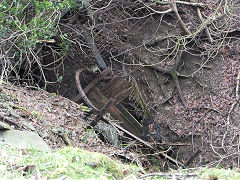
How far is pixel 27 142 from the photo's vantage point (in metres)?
5.14

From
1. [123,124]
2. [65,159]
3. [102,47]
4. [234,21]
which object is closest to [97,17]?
[102,47]

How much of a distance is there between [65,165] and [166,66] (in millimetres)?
9162

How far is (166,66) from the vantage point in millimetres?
12062

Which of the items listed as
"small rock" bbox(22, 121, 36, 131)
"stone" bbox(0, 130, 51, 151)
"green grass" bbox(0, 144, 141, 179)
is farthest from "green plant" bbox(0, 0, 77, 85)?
"green grass" bbox(0, 144, 141, 179)

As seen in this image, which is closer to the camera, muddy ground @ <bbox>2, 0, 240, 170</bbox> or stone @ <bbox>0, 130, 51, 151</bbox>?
stone @ <bbox>0, 130, 51, 151</bbox>

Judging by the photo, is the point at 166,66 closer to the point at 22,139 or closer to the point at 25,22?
the point at 25,22

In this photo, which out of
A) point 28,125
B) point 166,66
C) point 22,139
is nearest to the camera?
point 22,139

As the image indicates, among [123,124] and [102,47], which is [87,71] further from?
[123,124]

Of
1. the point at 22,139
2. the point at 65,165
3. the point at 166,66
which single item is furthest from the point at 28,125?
the point at 166,66

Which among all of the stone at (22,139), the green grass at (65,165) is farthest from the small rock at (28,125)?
the green grass at (65,165)

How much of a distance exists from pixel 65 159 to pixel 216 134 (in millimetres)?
7712

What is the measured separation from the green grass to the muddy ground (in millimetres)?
6940

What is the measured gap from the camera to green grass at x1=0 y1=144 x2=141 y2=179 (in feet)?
10.3

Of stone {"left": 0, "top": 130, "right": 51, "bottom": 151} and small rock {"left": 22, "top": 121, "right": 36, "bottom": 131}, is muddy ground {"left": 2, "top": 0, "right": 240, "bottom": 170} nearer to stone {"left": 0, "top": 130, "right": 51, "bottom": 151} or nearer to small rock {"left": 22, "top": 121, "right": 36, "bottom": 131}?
small rock {"left": 22, "top": 121, "right": 36, "bottom": 131}
